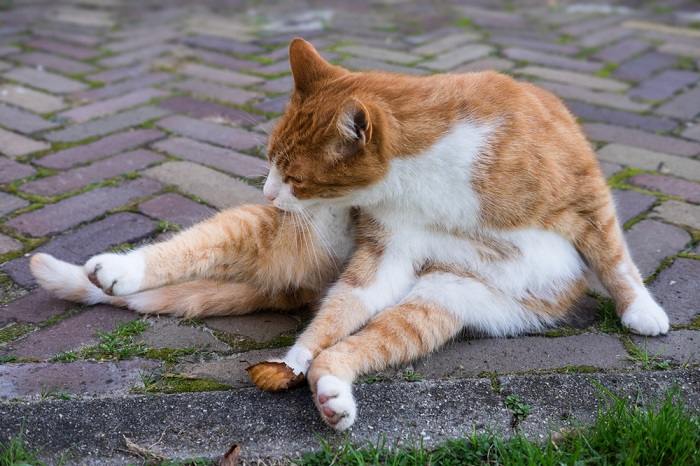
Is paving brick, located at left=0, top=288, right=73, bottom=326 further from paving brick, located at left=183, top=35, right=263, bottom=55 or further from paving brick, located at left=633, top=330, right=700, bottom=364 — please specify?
paving brick, located at left=183, top=35, right=263, bottom=55

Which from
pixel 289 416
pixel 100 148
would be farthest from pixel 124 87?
pixel 289 416

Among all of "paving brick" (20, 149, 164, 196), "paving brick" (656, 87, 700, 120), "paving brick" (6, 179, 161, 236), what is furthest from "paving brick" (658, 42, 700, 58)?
"paving brick" (6, 179, 161, 236)

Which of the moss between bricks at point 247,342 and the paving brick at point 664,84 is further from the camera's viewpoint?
the paving brick at point 664,84

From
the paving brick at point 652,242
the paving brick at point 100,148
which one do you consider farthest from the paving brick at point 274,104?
the paving brick at point 652,242

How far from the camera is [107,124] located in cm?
455

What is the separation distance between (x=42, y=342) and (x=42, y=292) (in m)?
0.36

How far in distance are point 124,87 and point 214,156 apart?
4.28 feet

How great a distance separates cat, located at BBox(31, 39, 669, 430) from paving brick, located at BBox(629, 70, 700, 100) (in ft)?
7.40

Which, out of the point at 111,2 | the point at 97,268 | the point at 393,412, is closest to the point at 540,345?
the point at 393,412

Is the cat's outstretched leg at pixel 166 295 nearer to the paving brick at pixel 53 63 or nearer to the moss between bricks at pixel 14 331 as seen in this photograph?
the moss between bricks at pixel 14 331

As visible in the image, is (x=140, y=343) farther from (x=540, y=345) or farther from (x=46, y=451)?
(x=540, y=345)

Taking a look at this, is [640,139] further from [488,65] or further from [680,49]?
[680,49]

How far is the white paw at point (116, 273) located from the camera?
108 inches

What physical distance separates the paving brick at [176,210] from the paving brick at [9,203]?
1.78ft
